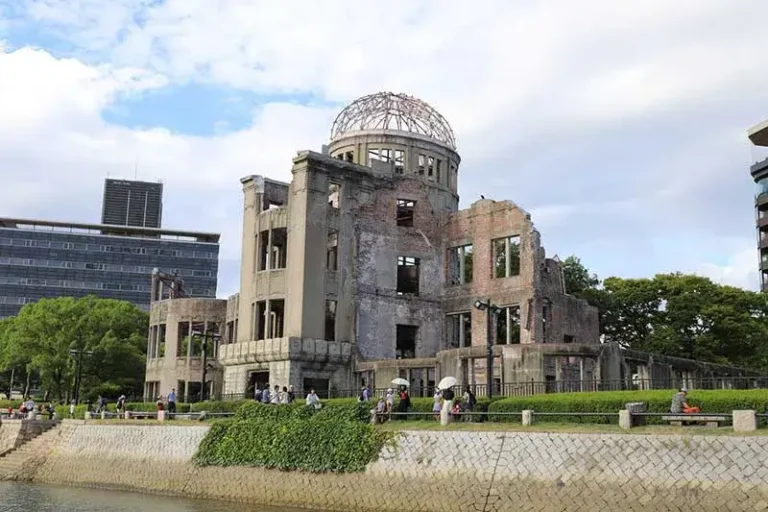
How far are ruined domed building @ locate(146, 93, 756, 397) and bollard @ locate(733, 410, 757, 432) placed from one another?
690 inches

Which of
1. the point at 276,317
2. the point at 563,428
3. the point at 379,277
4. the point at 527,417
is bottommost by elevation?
the point at 563,428

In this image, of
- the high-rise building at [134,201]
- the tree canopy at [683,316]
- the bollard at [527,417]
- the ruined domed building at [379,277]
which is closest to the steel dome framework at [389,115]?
the ruined domed building at [379,277]

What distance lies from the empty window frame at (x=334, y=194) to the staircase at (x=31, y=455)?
17.6 metres

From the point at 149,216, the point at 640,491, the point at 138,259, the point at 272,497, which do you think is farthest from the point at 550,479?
the point at 149,216

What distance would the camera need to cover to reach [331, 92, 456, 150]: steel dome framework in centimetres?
5266

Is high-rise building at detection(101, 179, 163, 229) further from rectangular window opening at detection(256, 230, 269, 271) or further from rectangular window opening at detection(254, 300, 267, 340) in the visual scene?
rectangular window opening at detection(254, 300, 267, 340)

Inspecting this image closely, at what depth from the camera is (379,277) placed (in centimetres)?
4831

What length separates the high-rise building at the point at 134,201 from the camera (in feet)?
557

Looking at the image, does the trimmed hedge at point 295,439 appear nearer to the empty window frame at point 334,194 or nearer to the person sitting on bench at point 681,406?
the person sitting on bench at point 681,406

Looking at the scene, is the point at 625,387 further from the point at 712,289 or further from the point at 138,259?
the point at 138,259

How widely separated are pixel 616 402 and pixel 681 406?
254 cm

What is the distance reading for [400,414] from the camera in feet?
96.4

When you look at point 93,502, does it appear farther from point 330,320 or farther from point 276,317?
point 330,320

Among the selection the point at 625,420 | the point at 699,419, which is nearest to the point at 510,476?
the point at 625,420
